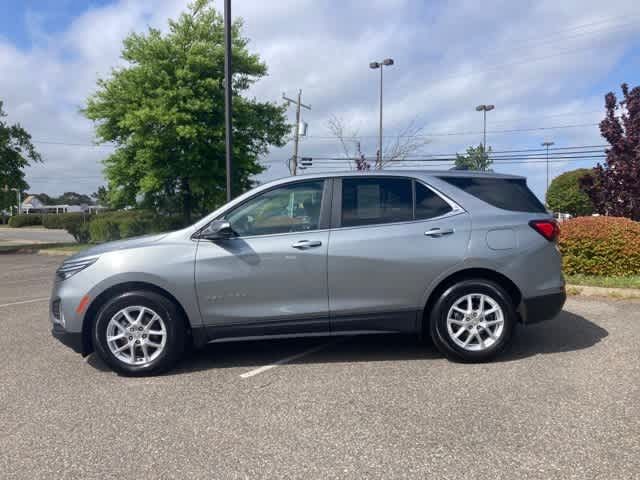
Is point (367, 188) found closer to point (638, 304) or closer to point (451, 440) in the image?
point (451, 440)

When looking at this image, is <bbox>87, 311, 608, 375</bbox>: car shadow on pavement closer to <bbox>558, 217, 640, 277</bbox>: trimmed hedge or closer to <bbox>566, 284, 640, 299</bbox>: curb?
<bbox>566, 284, 640, 299</bbox>: curb

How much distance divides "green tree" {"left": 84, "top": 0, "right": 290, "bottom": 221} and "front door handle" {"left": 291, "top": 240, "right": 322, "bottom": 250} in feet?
45.9

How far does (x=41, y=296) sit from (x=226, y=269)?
616 cm

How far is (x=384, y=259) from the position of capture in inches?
179

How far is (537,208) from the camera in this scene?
4.91m

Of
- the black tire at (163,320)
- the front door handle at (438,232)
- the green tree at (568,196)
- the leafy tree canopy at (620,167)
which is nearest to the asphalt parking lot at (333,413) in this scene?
the black tire at (163,320)

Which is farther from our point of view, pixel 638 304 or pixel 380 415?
pixel 638 304

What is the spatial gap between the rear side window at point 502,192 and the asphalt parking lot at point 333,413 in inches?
54.7

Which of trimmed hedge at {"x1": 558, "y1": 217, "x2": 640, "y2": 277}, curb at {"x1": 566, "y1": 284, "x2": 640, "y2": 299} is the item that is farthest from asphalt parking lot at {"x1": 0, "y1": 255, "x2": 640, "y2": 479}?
trimmed hedge at {"x1": 558, "y1": 217, "x2": 640, "y2": 277}

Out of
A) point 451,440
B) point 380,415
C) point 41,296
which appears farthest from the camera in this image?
point 41,296

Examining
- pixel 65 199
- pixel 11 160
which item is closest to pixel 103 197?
pixel 11 160

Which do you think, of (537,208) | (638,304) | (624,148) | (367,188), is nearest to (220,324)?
(367,188)

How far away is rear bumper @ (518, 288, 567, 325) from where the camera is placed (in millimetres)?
4691

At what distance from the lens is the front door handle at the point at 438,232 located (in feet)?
15.2
